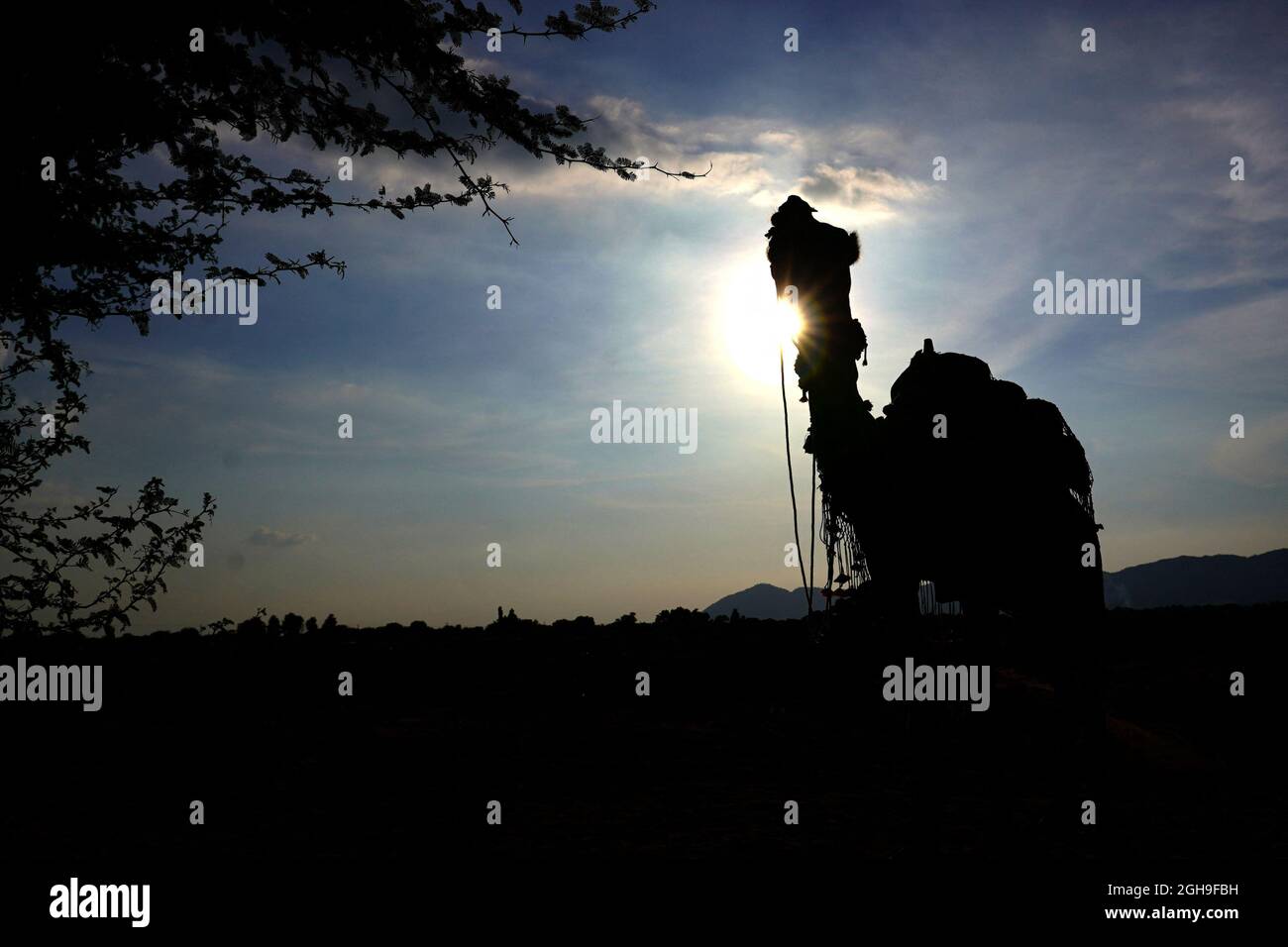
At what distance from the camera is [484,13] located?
9680 mm

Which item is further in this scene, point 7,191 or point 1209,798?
point 1209,798

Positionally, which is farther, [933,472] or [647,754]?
[647,754]

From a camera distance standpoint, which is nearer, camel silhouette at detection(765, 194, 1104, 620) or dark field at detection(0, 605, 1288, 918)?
camel silhouette at detection(765, 194, 1104, 620)

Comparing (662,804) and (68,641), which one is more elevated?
(68,641)

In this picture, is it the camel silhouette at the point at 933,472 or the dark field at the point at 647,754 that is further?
the dark field at the point at 647,754

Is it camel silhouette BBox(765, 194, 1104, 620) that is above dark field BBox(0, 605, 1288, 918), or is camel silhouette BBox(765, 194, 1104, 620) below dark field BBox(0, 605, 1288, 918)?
above

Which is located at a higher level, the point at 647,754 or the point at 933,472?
the point at 933,472

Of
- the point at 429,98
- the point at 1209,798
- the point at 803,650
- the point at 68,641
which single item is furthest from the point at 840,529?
the point at 803,650

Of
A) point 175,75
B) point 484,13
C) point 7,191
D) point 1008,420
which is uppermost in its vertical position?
point 484,13

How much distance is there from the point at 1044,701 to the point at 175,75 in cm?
1611

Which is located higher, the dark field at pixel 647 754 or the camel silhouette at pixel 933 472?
the camel silhouette at pixel 933 472
